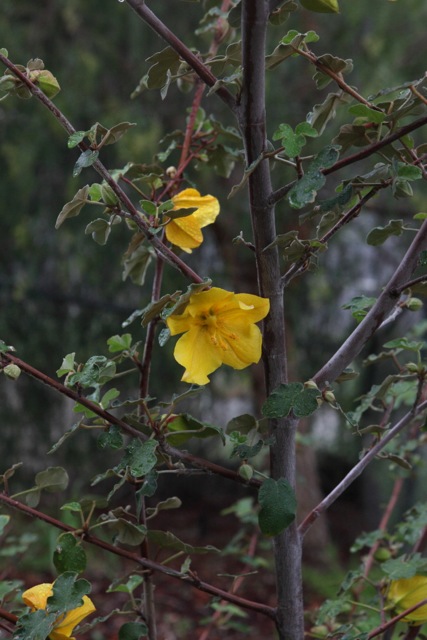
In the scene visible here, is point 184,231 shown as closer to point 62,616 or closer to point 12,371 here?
point 12,371

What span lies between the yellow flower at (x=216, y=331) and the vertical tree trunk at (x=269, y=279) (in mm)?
30

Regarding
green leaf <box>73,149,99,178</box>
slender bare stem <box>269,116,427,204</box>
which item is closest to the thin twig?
green leaf <box>73,149,99,178</box>

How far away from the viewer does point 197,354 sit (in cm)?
64

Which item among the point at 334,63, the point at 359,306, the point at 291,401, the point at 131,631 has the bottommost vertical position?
the point at 131,631

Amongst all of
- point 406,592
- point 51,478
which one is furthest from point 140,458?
point 406,592

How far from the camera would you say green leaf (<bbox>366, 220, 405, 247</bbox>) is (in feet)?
2.13

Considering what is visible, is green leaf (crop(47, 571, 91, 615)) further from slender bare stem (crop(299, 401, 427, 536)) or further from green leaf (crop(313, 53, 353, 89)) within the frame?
green leaf (crop(313, 53, 353, 89))

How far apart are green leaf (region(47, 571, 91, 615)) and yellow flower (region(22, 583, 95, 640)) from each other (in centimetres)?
4

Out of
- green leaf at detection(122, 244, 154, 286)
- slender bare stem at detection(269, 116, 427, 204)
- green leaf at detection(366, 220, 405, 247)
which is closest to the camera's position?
slender bare stem at detection(269, 116, 427, 204)

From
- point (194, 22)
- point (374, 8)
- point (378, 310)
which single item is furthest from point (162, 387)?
point (378, 310)

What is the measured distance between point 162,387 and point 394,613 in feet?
6.87

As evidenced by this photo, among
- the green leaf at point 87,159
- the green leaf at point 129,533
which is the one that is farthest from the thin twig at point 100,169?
the green leaf at point 129,533

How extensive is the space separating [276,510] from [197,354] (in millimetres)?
144

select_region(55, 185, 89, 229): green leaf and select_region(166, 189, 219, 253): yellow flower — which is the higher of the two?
select_region(166, 189, 219, 253): yellow flower
